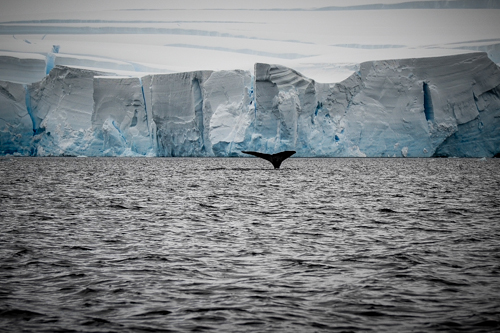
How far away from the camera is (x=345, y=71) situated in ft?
208

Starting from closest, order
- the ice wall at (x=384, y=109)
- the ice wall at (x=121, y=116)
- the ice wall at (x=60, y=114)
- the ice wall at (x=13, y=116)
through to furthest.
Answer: the ice wall at (x=384, y=109) → the ice wall at (x=60, y=114) → the ice wall at (x=13, y=116) → the ice wall at (x=121, y=116)

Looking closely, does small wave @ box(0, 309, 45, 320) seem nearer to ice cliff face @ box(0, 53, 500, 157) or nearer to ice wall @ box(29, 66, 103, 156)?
ice cliff face @ box(0, 53, 500, 157)

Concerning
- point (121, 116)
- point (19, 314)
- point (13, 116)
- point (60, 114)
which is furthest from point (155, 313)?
point (13, 116)

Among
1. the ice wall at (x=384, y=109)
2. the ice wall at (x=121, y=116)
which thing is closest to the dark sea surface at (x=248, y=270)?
the ice wall at (x=384, y=109)

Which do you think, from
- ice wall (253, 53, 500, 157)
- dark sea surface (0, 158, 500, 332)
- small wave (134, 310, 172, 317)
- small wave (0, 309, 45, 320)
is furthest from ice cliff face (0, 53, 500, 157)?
small wave (0, 309, 45, 320)

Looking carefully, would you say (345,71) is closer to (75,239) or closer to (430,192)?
(430,192)

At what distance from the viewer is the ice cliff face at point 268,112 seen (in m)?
53.1

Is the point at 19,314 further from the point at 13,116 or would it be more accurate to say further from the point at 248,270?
the point at 13,116

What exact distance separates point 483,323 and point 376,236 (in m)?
5.37

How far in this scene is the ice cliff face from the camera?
53.1m

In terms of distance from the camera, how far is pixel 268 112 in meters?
54.9

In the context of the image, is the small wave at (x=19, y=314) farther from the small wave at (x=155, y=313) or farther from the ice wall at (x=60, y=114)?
the ice wall at (x=60, y=114)

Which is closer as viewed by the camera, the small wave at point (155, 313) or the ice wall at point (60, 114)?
the small wave at point (155, 313)

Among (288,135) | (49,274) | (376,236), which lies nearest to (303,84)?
(288,135)
